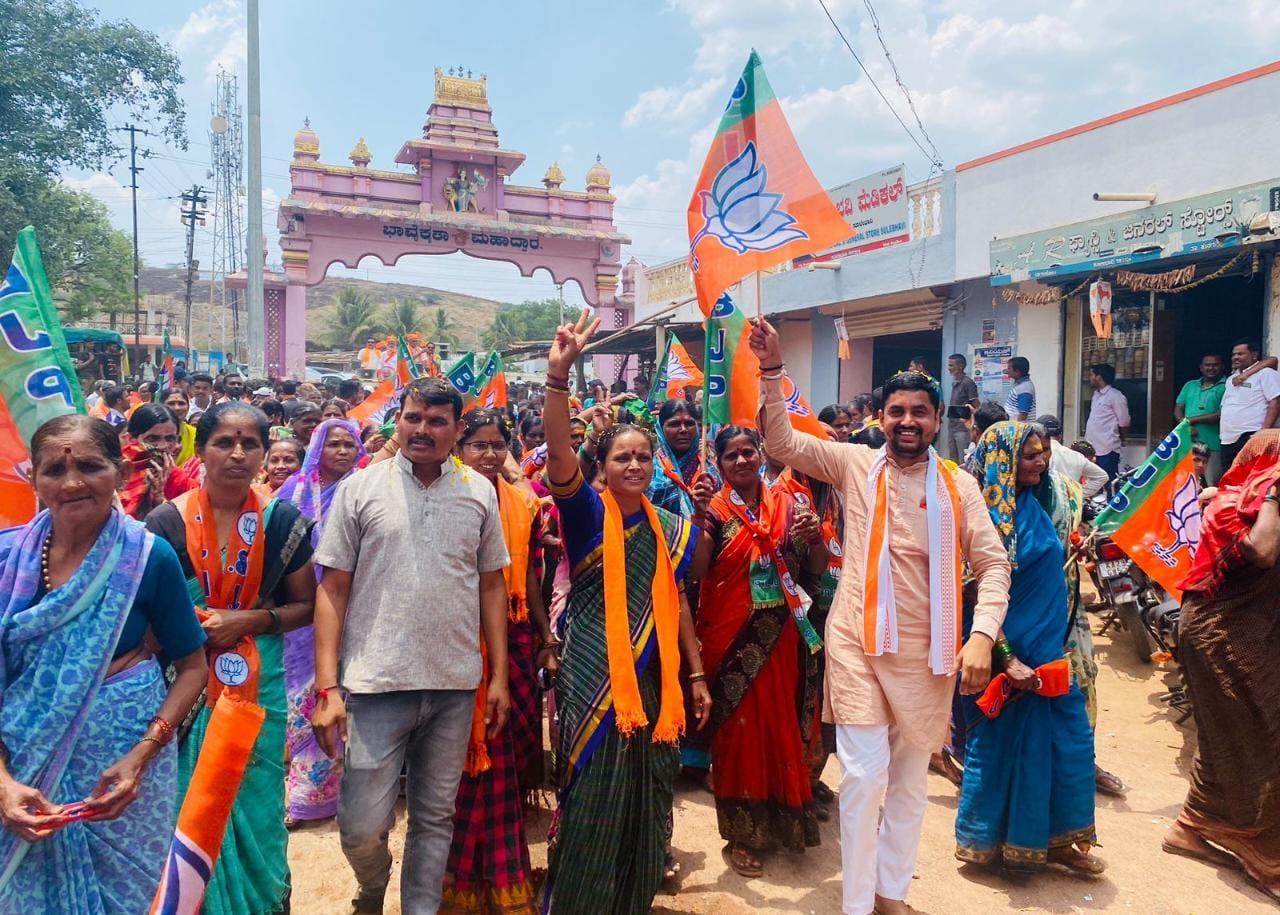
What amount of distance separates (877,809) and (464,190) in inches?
947

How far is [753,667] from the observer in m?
3.64

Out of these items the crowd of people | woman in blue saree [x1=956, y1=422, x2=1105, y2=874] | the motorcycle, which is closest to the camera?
the crowd of people

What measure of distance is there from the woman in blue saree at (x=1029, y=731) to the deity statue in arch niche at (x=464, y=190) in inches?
906

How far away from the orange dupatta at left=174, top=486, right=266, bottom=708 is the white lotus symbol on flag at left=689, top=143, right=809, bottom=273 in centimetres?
222

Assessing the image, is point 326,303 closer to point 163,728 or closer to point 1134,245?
point 1134,245

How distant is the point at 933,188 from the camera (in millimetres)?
12062

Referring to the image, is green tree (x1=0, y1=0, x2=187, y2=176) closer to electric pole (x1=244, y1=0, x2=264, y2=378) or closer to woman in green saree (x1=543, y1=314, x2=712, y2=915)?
electric pole (x1=244, y1=0, x2=264, y2=378)

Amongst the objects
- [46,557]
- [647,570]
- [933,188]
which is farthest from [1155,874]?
[933,188]

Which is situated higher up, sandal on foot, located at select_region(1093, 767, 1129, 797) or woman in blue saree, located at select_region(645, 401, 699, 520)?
woman in blue saree, located at select_region(645, 401, 699, 520)

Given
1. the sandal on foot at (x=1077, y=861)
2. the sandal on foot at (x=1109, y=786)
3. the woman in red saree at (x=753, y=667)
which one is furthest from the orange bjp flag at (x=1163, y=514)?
the woman in red saree at (x=753, y=667)

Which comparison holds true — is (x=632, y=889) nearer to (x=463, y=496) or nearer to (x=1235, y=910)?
(x=463, y=496)

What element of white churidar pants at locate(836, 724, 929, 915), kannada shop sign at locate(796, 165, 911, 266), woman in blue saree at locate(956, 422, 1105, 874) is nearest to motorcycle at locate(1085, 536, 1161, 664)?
woman in blue saree at locate(956, 422, 1105, 874)

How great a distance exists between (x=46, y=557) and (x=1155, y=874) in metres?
4.12

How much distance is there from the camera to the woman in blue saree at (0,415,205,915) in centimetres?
198
